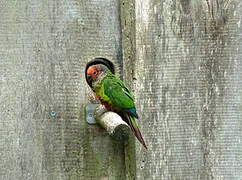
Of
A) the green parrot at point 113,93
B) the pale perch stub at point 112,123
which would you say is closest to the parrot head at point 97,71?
the green parrot at point 113,93

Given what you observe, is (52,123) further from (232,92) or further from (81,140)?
(232,92)

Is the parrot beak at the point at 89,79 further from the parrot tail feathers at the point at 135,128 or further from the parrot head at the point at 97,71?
the parrot tail feathers at the point at 135,128

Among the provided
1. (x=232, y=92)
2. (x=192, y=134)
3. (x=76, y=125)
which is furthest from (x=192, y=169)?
(x=76, y=125)

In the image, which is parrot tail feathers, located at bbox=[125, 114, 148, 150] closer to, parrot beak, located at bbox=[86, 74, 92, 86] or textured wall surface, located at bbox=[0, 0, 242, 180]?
textured wall surface, located at bbox=[0, 0, 242, 180]

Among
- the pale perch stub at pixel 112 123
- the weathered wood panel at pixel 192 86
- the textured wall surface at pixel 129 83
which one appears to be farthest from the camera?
the weathered wood panel at pixel 192 86

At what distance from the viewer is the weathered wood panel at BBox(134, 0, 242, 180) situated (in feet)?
8.63

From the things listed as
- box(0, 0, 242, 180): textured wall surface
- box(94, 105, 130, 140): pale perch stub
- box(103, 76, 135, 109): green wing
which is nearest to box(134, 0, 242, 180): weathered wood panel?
box(0, 0, 242, 180): textured wall surface

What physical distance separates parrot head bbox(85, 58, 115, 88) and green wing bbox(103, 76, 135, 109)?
0.03m

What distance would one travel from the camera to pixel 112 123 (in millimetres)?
2275

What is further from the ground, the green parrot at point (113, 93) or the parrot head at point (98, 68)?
the parrot head at point (98, 68)

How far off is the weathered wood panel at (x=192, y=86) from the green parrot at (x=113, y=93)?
15cm

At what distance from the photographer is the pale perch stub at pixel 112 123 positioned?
2254 mm

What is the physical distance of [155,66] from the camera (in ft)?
8.63

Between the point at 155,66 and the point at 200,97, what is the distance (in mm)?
188
